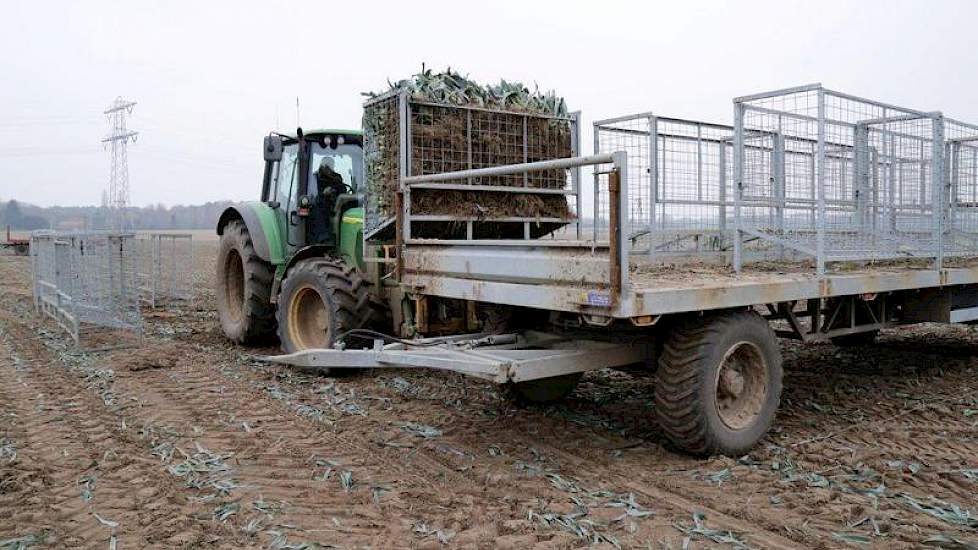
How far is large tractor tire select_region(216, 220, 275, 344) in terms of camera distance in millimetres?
9141

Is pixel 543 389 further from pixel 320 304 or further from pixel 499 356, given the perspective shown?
pixel 320 304

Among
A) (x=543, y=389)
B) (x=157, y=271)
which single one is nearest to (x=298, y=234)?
(x=543, y=389)

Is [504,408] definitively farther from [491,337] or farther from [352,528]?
[352,528]

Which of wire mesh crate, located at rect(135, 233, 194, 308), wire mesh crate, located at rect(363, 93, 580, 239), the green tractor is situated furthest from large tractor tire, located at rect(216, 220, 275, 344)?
wire mesh crate, located at rect(135, 233, 194, 308)

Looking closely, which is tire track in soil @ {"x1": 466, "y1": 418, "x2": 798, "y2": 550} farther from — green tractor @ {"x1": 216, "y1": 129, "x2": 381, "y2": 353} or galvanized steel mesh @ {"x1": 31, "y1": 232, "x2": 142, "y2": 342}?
galvanized steel mesh @ {"x1": 31, "y1": 232, "x2": 142, "y2": 342}

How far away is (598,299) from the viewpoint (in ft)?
14.2

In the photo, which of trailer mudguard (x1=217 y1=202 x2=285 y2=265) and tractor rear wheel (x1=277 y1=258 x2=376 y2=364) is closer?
tractor rear wheel (x1=277 y1=258 x2=376 y2=364)

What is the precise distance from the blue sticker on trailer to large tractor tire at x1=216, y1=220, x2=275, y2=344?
18.5 ft

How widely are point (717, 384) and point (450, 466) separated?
5.64 ft

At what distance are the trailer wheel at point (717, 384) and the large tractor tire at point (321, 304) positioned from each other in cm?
333

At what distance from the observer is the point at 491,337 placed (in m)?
5.54

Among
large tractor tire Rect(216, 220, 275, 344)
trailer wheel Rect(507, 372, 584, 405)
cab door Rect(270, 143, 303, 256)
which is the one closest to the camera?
trailer wheel Rect(507, 372, 584, 405)

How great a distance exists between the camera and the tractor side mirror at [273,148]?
8.55 m

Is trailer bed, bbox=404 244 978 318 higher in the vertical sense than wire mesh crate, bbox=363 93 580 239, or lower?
lower
